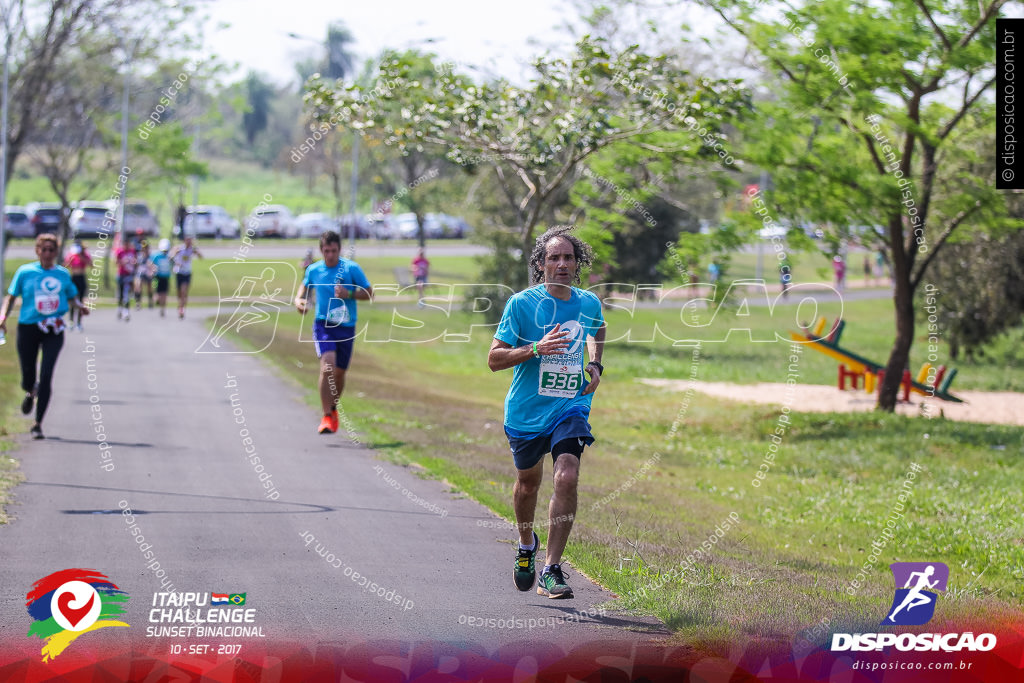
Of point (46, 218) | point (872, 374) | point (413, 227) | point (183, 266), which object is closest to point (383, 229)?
point (413, 227)

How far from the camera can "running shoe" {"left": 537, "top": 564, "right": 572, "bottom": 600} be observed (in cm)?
620

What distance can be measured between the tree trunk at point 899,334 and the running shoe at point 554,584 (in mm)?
12668

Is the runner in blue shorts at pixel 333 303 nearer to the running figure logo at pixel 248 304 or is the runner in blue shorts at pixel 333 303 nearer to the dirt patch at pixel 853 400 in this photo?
the running figure logo at pixel 248 304

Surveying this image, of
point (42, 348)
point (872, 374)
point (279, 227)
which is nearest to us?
point (42, 348)

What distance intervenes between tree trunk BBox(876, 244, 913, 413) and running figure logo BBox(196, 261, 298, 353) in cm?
908

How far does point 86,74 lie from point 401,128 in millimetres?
22961

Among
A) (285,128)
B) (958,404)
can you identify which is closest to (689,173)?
(958,404)

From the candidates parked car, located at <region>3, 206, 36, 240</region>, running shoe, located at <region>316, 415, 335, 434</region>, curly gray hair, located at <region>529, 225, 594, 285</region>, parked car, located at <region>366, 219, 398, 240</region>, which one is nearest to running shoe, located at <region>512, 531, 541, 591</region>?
curly gray hair, located at <region>529, 225, 594, 285</region>

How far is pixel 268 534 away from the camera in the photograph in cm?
772

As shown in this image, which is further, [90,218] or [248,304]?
[90,218]

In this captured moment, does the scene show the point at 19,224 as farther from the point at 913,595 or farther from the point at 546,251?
the point at 913,595

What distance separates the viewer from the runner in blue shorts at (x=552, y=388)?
20.7 feet

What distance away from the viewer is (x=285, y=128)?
76750 mm

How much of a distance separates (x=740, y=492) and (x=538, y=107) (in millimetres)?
6172
